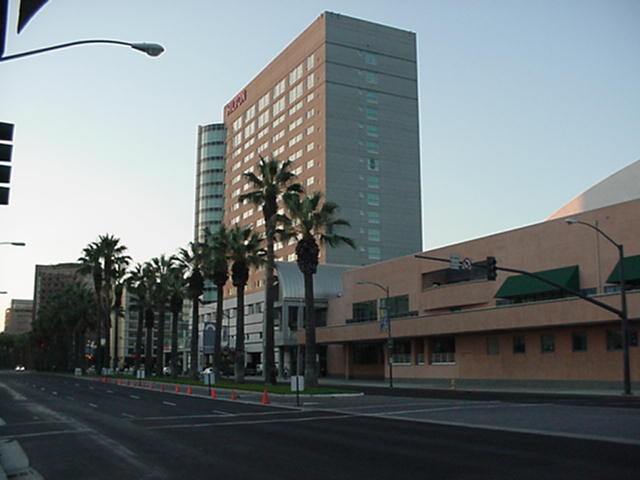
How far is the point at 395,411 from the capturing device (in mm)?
27688

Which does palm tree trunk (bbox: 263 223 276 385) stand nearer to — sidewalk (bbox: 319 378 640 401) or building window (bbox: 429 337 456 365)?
sidewalk (bbox: 319 378 640 401)

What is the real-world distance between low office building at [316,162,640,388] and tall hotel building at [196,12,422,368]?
4655cm

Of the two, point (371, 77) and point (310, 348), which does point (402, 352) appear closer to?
point (310, 348)

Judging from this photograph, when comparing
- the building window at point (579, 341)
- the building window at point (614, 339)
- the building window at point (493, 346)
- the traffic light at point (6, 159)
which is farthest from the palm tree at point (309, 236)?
the traffic light at point (6, 159)

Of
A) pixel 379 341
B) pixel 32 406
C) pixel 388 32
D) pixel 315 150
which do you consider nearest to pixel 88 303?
pixel 315 150

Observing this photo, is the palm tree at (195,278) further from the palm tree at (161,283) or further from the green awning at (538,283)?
the green awning at (538,283)

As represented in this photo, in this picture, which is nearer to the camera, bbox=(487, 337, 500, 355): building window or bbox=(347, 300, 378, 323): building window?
bbox=(487, 337, 500, 355): building window

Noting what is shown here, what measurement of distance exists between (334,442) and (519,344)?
37.4 meters

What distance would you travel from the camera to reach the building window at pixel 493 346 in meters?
53.4

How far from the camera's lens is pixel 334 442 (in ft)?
56.0

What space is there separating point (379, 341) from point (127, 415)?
44777 mm

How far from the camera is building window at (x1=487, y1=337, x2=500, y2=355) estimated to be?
53438 mm

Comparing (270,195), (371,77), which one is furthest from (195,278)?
(371,77)

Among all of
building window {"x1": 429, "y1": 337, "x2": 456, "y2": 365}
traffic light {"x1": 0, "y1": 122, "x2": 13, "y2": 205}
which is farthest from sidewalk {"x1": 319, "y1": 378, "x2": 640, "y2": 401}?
traffic light {"x1": 0, "y1": 122, "x2": 13, "y2": 205}
